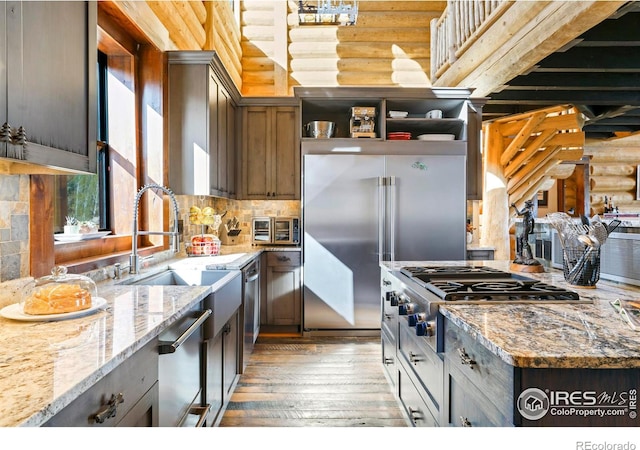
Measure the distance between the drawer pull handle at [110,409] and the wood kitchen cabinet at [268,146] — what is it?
3.30 m

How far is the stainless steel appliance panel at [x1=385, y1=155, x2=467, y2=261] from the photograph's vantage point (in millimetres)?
3711

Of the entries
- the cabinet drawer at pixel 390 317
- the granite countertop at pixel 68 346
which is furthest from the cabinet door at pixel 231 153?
the granite countertop at pixel 68 346

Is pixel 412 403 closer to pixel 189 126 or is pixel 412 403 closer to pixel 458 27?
pixel 189 126

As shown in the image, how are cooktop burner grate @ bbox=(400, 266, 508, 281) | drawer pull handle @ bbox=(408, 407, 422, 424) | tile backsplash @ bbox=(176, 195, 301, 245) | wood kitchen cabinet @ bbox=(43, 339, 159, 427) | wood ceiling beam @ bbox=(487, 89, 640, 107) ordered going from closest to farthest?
wood kitchen cabinet @ bbox=(43, 339, 159, 427) < drawer pull handle @ bbox=(408, 407, 422, 424) < cooktop burner grate @ bbox=(400, 266, 508, 281) < tile backsplash @ bbox=(176, 195, 301, 245) < wood ceiling beam @ bbox=(487, 89, 640, 107)

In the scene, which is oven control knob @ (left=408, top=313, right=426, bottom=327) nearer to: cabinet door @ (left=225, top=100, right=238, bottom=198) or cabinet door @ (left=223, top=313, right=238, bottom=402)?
cabinet door @ (left=223, top=313, right=238, bottom=402)

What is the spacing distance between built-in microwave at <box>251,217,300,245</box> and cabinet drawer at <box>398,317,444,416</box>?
2.18 m

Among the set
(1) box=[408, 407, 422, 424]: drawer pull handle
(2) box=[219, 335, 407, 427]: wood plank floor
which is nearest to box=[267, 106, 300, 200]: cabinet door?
(2) box=[219, 335, 407, 427]: wood plank floor

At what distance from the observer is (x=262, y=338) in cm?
376

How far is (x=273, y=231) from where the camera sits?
416 cm

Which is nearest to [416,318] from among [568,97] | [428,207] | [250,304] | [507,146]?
[250,304]

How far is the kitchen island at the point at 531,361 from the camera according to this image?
2.88 ft
